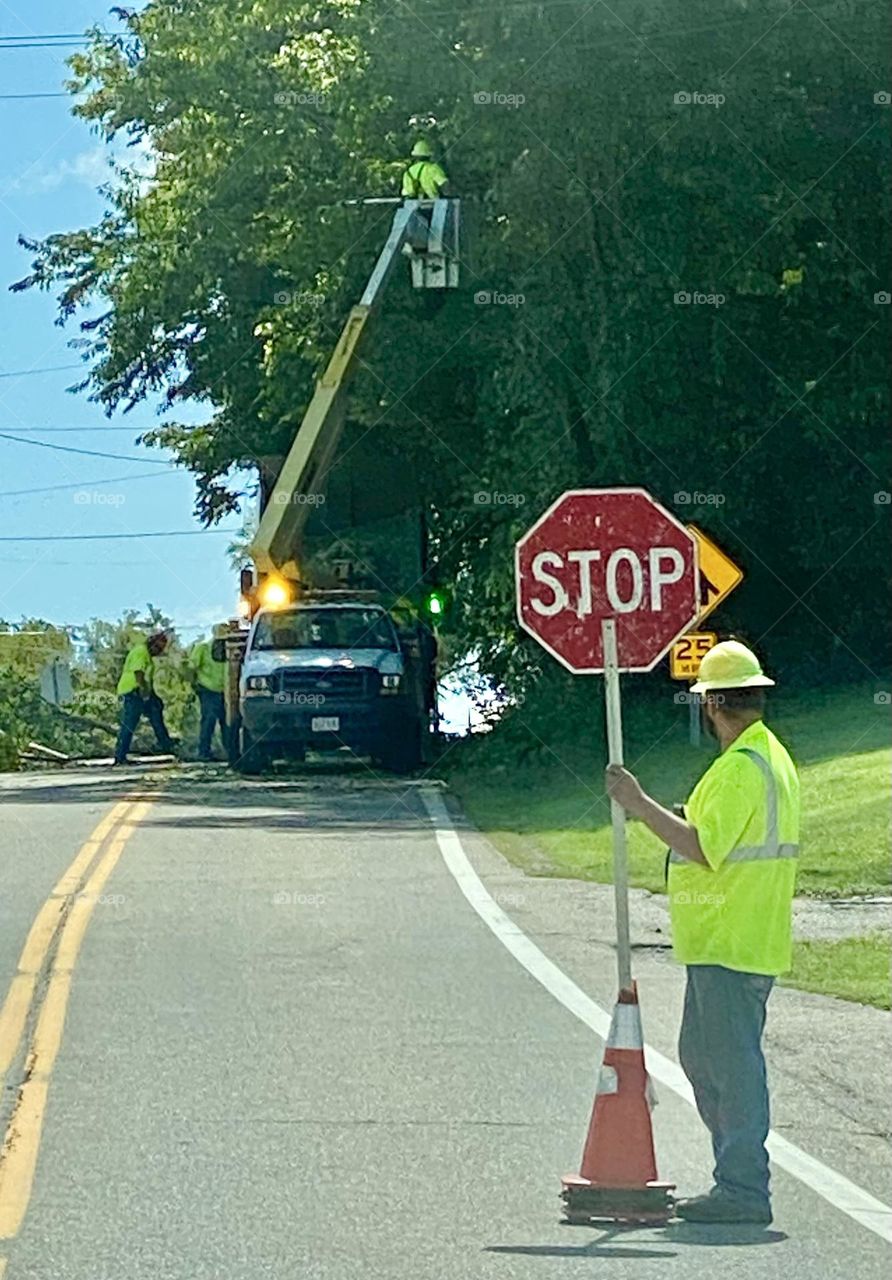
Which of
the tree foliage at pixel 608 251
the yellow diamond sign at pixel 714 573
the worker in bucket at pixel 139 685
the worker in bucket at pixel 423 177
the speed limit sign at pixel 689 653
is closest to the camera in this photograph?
the speed limit sign at pixel 689 653

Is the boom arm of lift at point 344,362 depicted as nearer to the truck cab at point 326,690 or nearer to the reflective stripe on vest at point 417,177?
the reflective stripe on vest at point 417,177

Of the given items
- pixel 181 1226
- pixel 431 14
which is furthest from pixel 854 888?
pixel 431 14

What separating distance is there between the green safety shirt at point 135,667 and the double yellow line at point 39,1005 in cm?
1361

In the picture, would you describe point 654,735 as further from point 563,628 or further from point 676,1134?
point 676,1134

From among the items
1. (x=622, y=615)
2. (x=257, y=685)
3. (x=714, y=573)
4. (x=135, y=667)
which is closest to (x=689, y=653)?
(x=714, y=573)

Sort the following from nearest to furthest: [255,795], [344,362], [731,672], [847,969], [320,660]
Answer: [731,672] → [847,969] → [255,795] → [320,660] → [344,362]

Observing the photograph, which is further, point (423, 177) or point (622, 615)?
point (423, 177)

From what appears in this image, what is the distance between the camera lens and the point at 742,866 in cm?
805

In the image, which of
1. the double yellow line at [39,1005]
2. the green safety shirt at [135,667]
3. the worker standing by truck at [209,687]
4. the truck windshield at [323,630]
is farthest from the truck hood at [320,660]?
the double yellow line at [39,1005]

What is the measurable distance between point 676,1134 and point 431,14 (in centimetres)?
2281

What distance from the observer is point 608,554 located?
9.37m

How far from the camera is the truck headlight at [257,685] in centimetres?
2892

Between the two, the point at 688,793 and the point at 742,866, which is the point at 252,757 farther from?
the point at 742,866

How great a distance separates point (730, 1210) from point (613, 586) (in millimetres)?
2469
